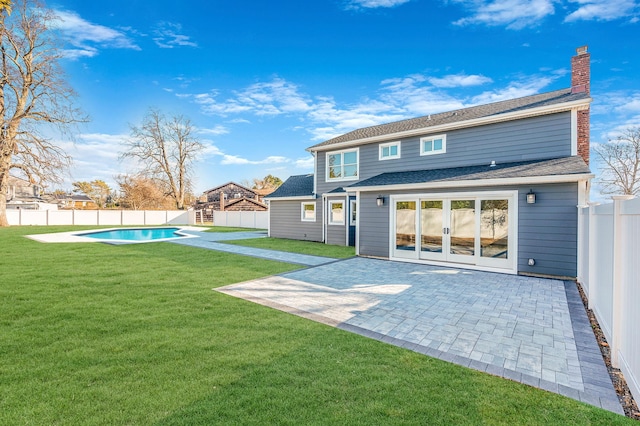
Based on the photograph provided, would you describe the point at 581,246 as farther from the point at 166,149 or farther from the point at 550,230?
the point at 166,149

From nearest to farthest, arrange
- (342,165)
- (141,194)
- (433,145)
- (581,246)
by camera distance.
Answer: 1. (581,246)
2. (433,145)
3. (342,165)
4. (141,194)

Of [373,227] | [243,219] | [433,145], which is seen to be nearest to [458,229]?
[373,227]

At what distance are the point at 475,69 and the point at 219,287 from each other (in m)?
14.8

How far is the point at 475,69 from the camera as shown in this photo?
13812 millimetres

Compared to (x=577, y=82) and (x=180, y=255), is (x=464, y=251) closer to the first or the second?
(x=577, y=82)

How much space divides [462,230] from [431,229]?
0.92 metres

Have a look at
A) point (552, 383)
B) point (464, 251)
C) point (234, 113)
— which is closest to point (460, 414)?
point (552, 383)

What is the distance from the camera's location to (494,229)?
326 inches

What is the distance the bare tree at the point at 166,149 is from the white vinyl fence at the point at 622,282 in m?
36.3

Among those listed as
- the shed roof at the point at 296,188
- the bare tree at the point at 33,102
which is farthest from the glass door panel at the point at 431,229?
the bare tree at the point at 33,102

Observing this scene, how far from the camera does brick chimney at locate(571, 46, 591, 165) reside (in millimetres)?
9094

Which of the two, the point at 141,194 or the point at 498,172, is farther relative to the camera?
the point at 141,194

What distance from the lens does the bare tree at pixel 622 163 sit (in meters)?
18.2


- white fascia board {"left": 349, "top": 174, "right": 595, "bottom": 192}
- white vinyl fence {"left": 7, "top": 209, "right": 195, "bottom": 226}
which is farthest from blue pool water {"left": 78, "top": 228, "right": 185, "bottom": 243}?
white fascia board {"left": 349, "top": 174, "right": 595, "bottom": 192}
